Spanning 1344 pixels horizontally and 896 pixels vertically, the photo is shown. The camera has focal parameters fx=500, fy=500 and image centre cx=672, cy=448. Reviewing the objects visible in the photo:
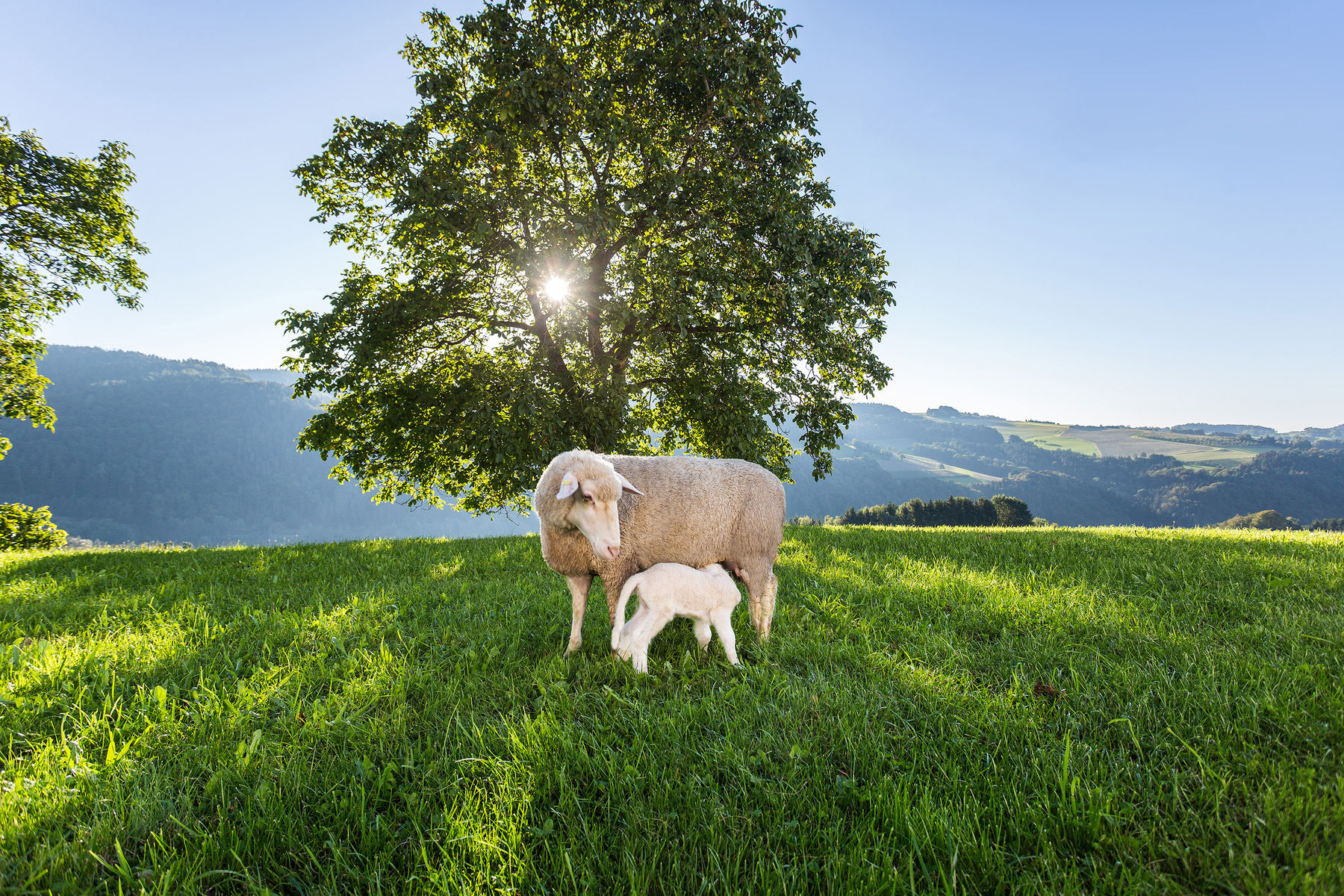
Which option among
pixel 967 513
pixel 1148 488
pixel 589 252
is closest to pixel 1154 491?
pixel 1148 488

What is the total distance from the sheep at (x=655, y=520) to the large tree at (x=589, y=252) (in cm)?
602

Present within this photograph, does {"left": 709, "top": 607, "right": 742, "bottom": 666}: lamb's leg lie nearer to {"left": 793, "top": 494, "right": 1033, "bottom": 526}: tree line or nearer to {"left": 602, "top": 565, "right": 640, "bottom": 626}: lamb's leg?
{"left": 602, "top": 565, "right": 640, "bottom": 626}: lamb's leg

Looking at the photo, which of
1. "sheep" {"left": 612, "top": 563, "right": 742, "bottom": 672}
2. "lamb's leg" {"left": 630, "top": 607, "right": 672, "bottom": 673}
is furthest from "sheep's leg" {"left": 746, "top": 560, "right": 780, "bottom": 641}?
"lamb's leg" {"left": 630, "top": 607, "right": 672, "bottom": 673}

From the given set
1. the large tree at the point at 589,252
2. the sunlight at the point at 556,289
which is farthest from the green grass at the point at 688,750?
the sunlight at the point at 556,289

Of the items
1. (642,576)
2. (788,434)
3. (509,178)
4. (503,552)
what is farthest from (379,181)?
(642,576)

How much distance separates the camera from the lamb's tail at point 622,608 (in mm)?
3854

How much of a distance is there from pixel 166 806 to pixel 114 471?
259 m

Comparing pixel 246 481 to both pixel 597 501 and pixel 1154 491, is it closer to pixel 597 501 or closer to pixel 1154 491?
pixel 597 501

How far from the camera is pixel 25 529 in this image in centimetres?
1511

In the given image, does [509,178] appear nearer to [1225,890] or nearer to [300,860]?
[300,860]

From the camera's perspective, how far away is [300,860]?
6.86ft

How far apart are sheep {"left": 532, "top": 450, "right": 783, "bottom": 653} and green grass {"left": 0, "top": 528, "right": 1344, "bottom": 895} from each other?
2.17ft

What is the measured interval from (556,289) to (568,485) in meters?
9.34

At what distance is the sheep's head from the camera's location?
12.0 ft
